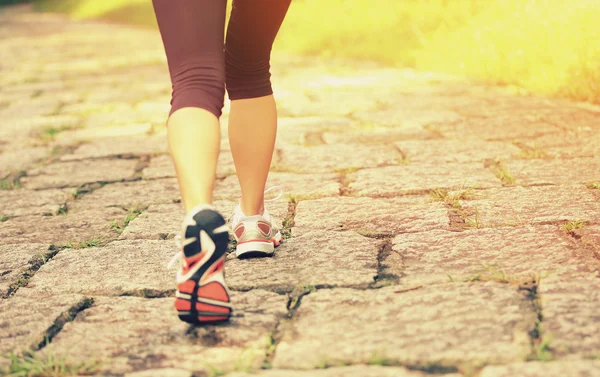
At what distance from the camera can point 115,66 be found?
331 inches

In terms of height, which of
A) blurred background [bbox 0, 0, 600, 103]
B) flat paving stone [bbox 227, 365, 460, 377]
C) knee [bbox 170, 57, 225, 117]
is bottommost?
flat paving stone [bbox 227, 365, 460, 377]

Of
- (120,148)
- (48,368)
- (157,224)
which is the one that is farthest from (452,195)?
(120,148)

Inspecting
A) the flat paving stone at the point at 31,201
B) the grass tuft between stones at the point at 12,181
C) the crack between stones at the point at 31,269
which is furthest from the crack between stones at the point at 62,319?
the grass tuft between stones at the point at 12,181

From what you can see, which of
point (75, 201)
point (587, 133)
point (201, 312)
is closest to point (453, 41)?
point (587, 133)

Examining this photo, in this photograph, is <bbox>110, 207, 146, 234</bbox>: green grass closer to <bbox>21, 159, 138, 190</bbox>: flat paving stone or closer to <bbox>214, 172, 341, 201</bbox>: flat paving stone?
<bbox>214, 172, 341, 201</bbox>: flat paving stone

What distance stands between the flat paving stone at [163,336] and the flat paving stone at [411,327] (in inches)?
3.1

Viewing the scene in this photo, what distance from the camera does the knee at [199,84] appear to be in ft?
5.73

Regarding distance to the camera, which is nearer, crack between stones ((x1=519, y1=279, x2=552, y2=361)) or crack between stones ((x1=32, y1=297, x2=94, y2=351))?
crack between stones ((x1=519, y1=279, x2=552, y2=361))

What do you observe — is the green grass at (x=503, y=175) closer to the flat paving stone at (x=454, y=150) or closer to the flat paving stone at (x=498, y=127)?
the flat paving stone at (x=454, y=150)

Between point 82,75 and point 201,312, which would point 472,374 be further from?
point 82,75

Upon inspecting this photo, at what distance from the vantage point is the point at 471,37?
6281mm

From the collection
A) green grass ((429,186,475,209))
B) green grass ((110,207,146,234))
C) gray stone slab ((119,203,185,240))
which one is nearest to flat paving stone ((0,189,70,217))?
green grass ((110,207,146,234))

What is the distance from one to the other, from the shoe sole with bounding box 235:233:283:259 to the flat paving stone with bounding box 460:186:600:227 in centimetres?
70

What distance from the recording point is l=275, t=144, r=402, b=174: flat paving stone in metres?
3.45
